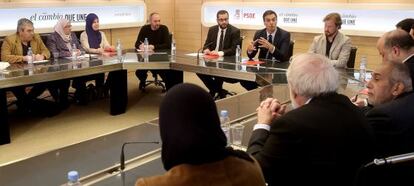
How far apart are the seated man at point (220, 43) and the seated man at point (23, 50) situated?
73.4 inches

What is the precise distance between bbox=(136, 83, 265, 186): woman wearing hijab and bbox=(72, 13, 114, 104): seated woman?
457cm

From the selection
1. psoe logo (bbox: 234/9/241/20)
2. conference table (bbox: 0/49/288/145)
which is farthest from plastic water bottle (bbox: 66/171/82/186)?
psoe logo (bbox: 234/9/241/20)

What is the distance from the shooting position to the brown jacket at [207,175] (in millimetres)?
1225

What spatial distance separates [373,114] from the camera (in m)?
2.05

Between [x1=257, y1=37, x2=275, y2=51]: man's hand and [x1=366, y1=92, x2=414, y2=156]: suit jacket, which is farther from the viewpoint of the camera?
[x1=257, y1=37, x2=275, y2=51]: man's hand

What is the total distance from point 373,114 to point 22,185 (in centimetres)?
153

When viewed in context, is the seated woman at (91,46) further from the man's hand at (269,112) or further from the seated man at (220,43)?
the man's hand at (269,112)

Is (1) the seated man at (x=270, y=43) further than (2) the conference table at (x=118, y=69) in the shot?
Yes

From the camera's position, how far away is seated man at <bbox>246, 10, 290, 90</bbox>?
16.7 feet

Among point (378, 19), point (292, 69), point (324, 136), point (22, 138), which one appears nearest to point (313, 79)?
point (292, 69)

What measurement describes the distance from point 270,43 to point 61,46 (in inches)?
97.2

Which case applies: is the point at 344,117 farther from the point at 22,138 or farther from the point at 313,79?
the point at 22,138

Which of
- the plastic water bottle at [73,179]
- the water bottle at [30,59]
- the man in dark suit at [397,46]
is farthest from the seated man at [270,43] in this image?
the plastic water bottle at [73,179]

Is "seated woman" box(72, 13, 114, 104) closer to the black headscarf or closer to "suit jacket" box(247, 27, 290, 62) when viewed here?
"suit jacket" box(247, 27, 290, 62)
